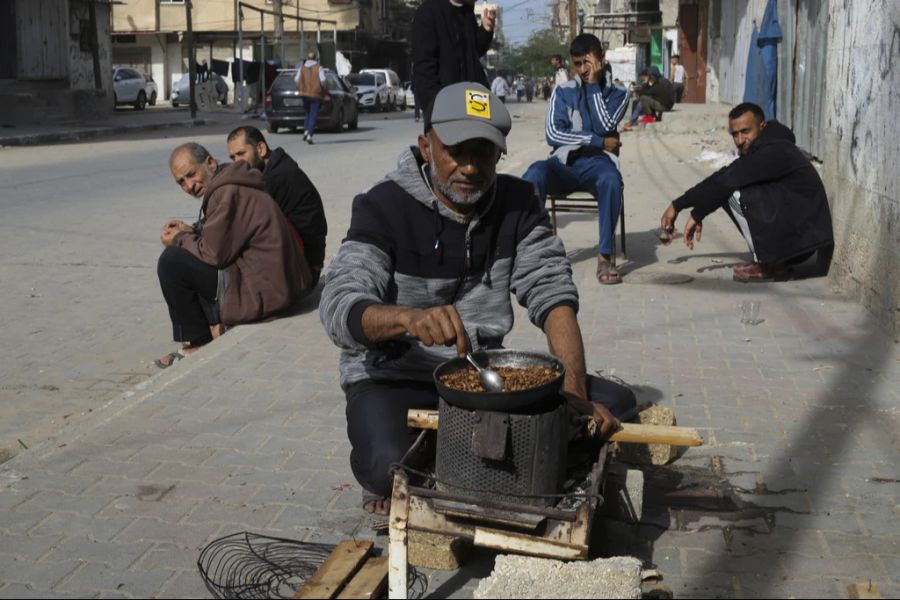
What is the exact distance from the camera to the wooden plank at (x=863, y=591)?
3.15 meters

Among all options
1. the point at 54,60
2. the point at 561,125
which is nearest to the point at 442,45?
the point at 561,125

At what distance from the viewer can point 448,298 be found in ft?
12.7

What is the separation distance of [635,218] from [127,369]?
6907 millimetres

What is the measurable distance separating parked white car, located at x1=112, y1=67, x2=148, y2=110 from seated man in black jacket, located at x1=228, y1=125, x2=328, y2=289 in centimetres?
3507

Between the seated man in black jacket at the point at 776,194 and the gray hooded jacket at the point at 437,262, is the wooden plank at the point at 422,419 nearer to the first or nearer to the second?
the gray hooded jacket at the point at 437,262

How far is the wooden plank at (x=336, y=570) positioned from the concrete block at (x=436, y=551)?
0.18m

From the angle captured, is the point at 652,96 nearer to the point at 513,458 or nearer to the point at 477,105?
the point at 477,105

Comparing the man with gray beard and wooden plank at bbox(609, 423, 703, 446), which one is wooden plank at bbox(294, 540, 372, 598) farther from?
wooden plank at bbox(609, 423, 703, 446)

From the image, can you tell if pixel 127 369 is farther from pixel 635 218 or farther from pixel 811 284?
pixel 635 218

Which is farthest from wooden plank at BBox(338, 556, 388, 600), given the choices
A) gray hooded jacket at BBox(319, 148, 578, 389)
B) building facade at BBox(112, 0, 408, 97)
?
building facade at BBox(112, 0, 408, 97)

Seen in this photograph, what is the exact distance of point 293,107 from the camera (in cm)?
2745

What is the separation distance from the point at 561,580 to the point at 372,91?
41362mm

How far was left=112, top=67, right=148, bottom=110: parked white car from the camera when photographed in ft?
133

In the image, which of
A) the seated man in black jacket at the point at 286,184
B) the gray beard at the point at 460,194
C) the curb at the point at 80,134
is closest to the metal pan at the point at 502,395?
the gray beard at the point at 460,194
